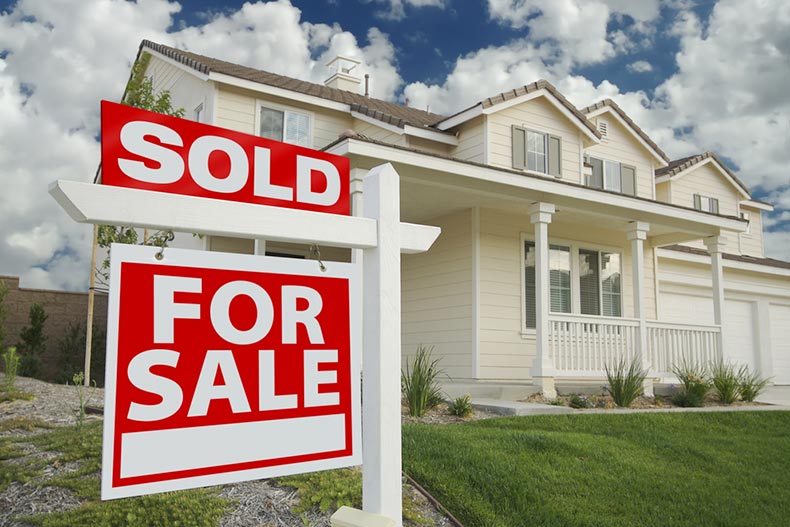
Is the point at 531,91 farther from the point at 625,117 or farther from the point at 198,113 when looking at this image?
the point at 198,113

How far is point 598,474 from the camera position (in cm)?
538

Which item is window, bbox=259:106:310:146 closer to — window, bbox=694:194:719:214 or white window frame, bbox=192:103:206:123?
white window frame, bbox=192:103:206:123

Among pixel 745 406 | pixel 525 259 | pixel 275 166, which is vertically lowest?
pixel 745 406

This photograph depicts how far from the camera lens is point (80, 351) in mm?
13297

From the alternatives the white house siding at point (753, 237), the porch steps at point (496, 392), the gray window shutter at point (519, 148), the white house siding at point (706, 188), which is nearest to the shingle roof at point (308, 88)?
the gray window shutter at point (519, 148)

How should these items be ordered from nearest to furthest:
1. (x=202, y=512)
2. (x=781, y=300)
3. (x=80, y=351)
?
1. (x=202, y=512)
2. (x=80, y=351)
3. (x=781, y=300)

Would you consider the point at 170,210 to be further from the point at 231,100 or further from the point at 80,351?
the point at 80,351

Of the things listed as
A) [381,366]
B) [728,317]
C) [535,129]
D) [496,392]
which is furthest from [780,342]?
[381,366]

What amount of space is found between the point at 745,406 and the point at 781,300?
9.92 metres

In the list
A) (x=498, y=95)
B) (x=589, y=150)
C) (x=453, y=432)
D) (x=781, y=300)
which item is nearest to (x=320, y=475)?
(x=453, y=432)

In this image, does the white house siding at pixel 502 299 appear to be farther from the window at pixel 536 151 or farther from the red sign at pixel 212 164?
the red sign at pixel 212 164

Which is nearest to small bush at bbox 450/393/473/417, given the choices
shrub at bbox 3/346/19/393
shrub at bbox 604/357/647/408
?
shrub at bbox 604/357/647/408

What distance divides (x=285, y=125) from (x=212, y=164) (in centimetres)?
1124

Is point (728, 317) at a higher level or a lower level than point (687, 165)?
lower
